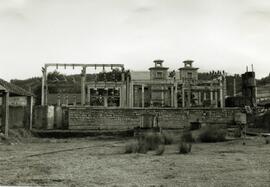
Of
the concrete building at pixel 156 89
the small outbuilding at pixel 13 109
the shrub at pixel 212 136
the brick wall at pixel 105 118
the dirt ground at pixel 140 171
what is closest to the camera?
the dirt ground at pixel 140 171

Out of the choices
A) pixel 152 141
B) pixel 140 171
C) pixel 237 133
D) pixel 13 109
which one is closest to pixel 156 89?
pixel 13 109

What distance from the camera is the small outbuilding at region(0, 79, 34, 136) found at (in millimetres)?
23250

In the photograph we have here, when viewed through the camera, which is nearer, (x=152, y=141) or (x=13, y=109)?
(x=152, y=141)

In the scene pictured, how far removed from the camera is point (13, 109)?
38.6 m

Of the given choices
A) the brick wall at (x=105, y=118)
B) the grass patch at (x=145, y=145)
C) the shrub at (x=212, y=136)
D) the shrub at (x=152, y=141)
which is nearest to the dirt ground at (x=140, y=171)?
the grass patch at (x=145, y=145)


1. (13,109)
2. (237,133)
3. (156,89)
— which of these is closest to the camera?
(237,133)

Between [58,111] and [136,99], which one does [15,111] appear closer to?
[58,111]

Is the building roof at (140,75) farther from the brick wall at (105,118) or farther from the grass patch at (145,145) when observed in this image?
the grass patch at (145,145)

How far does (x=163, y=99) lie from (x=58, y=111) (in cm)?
1703

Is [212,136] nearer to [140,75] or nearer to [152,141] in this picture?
[152,141]

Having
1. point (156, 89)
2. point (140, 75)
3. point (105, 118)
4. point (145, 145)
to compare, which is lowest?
point (145, 145)

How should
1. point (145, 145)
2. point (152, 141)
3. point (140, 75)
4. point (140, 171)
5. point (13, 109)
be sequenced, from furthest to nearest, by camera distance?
point (140, 75)
point (13, 109)
point (152, 141)
point (145, 145)
point (140, 171)

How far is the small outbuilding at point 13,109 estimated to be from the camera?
23250 mm

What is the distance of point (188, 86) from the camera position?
44.0m
